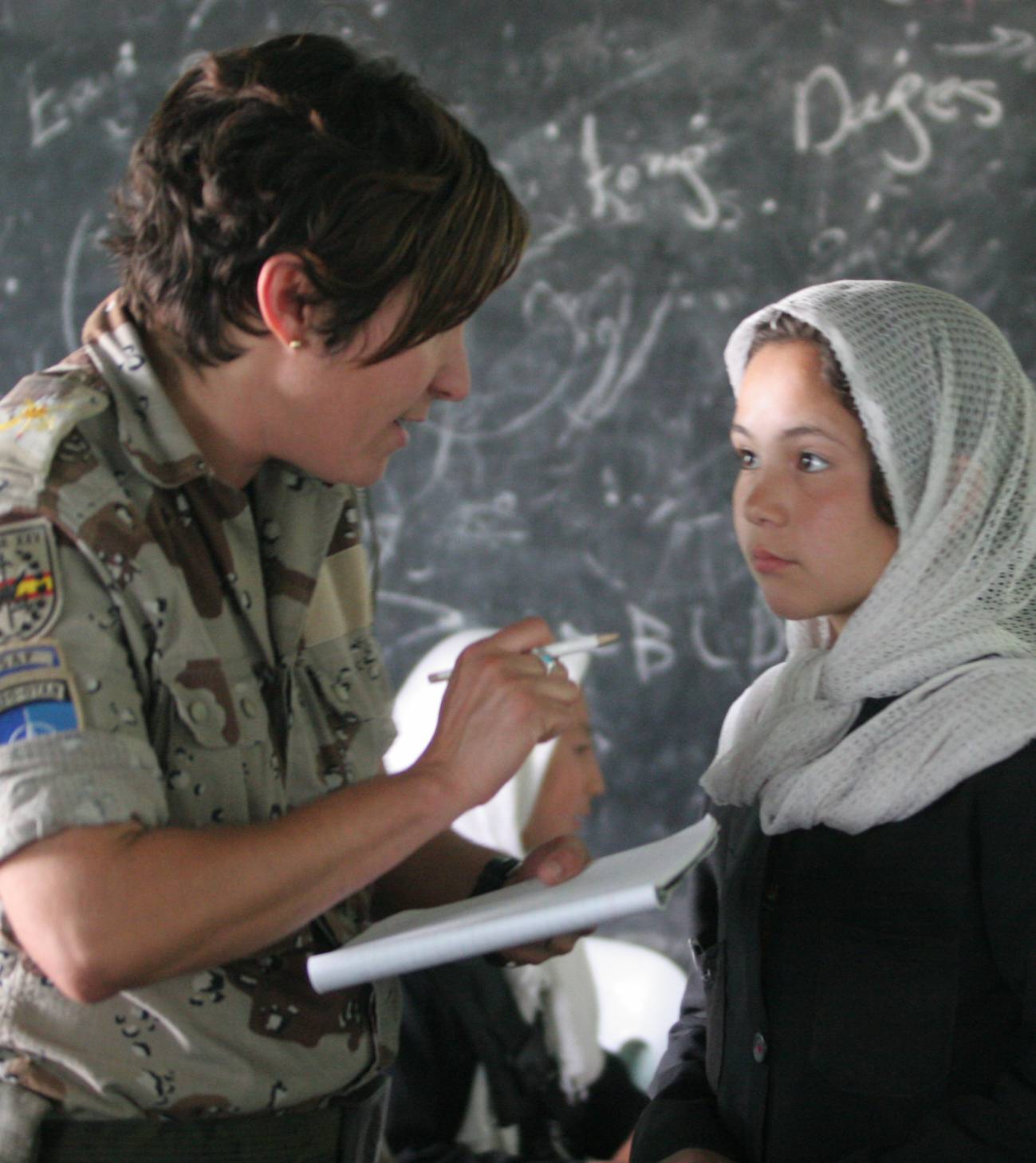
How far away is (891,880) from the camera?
105cm

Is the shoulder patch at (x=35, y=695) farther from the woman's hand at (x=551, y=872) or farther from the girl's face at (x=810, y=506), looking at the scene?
the girl's face at (x=810, y=506)

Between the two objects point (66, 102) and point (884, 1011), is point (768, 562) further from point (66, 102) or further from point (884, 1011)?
point (66, 102)

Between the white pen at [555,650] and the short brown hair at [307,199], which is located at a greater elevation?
the short brown hair at [307,199]

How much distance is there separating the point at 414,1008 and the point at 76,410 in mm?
1096

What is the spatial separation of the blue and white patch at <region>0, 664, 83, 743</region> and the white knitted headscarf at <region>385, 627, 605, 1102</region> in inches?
36.8

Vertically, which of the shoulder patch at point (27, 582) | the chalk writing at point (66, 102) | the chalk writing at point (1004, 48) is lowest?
the shoulder patch at point (27, 582)

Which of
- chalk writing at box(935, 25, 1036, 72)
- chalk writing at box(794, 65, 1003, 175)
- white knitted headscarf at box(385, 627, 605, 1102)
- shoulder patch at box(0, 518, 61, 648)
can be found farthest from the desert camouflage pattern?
chalk writing at box(935, 25, 1036, 72)

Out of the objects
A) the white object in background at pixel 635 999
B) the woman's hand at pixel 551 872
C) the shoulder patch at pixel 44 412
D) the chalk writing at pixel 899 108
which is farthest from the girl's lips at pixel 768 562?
the chalk writing at pixel 899 108

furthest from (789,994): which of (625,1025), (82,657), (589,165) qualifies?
(589,165)

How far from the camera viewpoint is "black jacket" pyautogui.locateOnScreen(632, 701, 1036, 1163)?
0.98 m

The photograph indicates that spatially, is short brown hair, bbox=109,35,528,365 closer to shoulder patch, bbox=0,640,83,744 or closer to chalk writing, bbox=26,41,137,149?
shoulder patch, bbox=0,640,83,744

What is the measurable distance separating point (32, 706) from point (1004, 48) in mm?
2252

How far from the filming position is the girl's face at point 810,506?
1124 millimetres

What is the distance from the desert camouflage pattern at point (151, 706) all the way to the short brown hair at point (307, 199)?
0.08 metres
